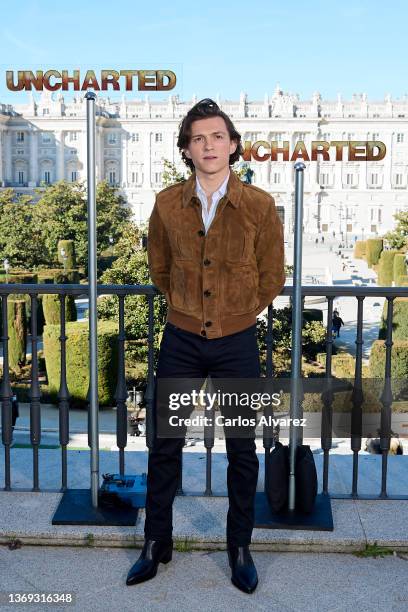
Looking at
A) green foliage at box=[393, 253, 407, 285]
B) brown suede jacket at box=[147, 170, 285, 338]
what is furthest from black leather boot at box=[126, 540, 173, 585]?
green foliage at box=[393, 253, 407, 285]

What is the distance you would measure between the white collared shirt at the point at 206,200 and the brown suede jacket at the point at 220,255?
2 cm

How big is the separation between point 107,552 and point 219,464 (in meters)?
0.72

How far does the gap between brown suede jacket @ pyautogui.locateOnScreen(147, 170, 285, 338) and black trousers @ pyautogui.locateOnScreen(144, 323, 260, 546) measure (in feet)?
0.11

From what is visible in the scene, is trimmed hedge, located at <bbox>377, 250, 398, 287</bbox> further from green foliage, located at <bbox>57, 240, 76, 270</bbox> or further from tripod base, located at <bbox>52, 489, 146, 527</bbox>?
tripod base, located at <bbox>52, 489, 146, 527</bbox>

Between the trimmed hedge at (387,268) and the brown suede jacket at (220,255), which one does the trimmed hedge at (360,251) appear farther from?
the brown suede jacket at (220,255)

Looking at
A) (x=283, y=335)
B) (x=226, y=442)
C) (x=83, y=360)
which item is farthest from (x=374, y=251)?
(x=226, y=442)

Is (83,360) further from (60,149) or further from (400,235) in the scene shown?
(60,149)

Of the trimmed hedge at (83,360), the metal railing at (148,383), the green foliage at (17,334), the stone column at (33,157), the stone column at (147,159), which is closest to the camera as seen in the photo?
the metal railing at (148,383)

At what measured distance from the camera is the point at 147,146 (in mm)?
58469

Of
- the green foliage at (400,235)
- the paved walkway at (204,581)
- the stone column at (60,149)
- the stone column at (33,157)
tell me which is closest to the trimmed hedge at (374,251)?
the green foliage at (400,235)

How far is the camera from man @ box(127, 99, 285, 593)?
1.91m

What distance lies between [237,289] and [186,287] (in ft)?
0.42

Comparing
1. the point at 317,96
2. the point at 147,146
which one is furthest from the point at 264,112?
the point at 147,146

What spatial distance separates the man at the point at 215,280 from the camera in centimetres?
191
